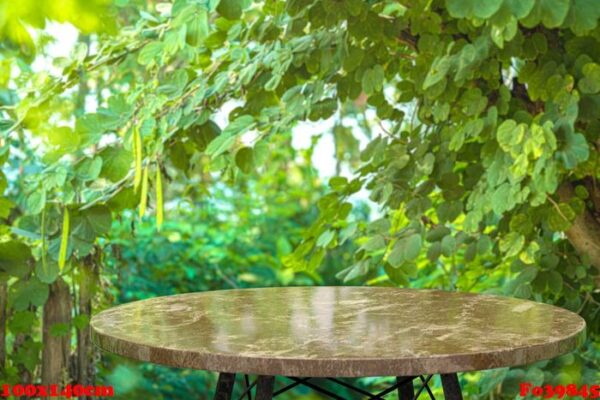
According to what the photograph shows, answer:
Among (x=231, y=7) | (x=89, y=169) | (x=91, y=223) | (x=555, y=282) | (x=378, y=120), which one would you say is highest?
(x=231, y=7)

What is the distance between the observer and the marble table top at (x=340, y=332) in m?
1.18

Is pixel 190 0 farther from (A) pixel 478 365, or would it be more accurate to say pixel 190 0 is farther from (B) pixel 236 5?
(A) pixel 478 365

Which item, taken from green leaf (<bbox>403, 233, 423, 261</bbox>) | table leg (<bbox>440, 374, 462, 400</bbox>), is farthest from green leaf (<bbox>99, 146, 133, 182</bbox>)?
table leg (<bbox>440, 374, 462, 400</bbox>)

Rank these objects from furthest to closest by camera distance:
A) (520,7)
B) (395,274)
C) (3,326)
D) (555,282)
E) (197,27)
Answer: (3,326), (395,274), (555,282), (197,27), (520,7)

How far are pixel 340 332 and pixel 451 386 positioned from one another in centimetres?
27

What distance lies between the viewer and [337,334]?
1358 mm

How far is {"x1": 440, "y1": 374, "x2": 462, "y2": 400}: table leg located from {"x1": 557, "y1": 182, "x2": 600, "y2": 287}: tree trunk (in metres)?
0.85

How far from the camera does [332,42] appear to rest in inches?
87.0

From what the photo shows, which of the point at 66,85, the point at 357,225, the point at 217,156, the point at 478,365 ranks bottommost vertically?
the point at 478,365

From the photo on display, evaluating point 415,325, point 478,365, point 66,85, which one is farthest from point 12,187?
point 478,365

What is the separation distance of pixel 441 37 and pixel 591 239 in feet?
2.04

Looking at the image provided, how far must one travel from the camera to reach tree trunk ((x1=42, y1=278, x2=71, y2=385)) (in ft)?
8.30

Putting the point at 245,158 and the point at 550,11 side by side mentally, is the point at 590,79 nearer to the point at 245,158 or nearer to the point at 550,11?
the point at 550,11

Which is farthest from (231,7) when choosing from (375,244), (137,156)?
(375,244)
